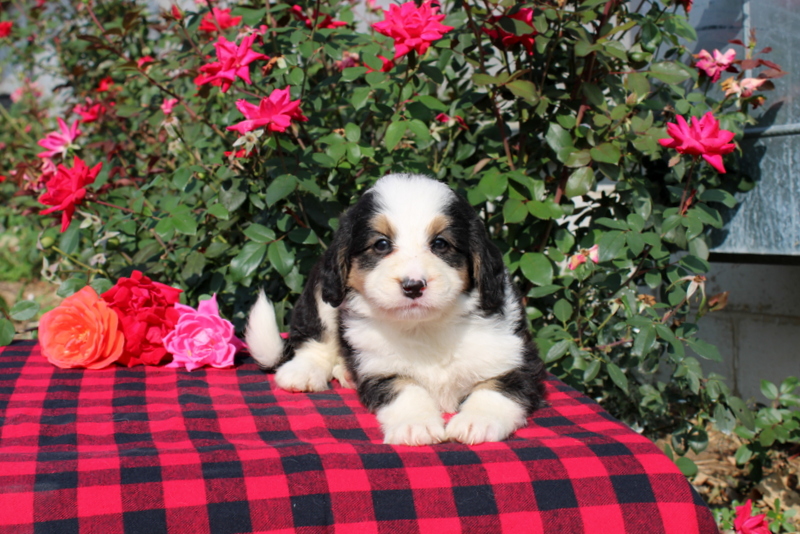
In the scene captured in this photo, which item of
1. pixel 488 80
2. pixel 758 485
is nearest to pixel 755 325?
pixel 758 485

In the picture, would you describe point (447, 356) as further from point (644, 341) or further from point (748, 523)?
→ point (748, 523)

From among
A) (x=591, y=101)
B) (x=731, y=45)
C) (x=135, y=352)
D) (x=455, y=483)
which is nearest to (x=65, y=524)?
(x=455, y=483)

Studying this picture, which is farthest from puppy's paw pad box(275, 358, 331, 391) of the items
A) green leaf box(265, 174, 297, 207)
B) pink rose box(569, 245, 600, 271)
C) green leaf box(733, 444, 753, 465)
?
green leaf box(733, 444, 753, 465)

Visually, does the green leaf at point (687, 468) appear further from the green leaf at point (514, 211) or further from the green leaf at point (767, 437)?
the green leaf at point (514, 211)

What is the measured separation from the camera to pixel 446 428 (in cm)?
201

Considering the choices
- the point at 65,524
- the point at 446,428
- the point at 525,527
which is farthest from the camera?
the point at 446,428

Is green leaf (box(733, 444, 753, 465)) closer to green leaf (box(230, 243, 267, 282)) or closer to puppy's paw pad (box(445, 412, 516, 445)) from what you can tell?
puppy's paw pad (box(445, 412, 516, 445))

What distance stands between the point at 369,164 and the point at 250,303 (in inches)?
38.5

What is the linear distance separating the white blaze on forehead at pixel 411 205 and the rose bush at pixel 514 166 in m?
0.45

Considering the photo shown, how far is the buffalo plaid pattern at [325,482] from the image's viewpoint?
1.60m

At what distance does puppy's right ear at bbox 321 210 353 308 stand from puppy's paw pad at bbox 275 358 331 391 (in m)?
0.42

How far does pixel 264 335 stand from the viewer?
2.75 meters

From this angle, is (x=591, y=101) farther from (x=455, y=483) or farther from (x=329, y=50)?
(x=455, y=483)

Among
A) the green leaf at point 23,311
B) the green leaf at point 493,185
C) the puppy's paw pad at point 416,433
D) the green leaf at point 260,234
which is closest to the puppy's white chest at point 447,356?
the puppy's paw pad at point 416,433
